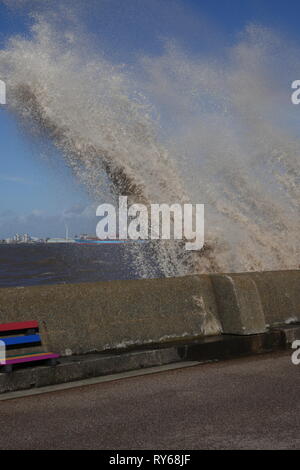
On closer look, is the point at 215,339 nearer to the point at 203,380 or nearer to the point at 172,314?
the point at 172,314

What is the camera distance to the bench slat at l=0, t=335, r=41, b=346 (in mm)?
5570

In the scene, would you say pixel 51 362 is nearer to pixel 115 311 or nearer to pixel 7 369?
pixel 7 369

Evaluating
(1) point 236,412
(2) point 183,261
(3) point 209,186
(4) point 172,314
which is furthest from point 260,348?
(3) point 209,186

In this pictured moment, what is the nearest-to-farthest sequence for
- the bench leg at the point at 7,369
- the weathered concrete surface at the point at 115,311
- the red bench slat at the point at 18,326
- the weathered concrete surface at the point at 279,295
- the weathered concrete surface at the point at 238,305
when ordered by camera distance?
the bench leg at the point at 7,369
the red bench slat at the point at 18,326
the weathered concrete surface at the point at 115,311
the weathered concrete surface at the point at 238,305
the weathered concrete surface at the point at 279,295

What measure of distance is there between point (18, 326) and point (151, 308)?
1.76 meters

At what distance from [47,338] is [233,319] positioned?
2466mm

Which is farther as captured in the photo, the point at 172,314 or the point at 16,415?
the point at 172,314

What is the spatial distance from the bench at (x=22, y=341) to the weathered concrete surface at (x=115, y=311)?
179 millimetres

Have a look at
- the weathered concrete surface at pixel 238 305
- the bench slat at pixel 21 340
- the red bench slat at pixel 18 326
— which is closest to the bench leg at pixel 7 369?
the bench slat at pixel 21 340

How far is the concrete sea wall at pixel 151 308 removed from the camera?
20.0 feet

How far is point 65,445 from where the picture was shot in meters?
3.99

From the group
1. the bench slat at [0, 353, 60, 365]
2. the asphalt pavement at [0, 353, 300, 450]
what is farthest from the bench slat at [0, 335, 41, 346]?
the asphalt pavement at [0, 353, 300, 450]

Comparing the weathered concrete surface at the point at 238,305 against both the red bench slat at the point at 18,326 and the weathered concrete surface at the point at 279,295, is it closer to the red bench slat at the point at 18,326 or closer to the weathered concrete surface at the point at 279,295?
the weathered concrete surface at the point at 279,295

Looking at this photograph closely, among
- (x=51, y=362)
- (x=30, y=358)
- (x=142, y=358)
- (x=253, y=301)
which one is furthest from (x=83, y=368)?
(x=253, y=301)
